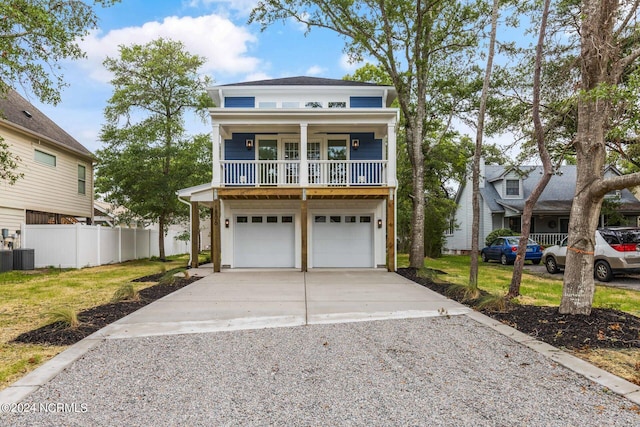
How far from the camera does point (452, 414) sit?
3188mm

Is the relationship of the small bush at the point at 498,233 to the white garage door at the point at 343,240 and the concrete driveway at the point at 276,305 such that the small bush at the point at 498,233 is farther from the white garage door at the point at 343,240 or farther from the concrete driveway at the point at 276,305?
the concrete driveway at the point at 276,305

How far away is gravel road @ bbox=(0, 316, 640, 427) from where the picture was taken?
314 cm

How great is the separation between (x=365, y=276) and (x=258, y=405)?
925 cm

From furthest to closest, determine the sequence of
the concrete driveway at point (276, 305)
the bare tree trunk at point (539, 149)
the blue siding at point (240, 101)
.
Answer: the blue siding at point (240, 101) < the bare tree trunk at point (539, 149) < the concrete driveway at point (276, 305)

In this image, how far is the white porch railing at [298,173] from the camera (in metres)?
14.2

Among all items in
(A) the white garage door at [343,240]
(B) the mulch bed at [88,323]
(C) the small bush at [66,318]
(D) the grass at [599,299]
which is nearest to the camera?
(D) the grass at [599,299]

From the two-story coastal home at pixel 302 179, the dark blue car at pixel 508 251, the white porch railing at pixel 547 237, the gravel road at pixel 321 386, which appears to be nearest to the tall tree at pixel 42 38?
the two-story coastal home at pixel 302 179

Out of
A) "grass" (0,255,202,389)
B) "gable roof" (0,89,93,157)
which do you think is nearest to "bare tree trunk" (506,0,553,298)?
"grass" (0,255,202,389)

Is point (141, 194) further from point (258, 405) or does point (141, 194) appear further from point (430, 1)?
point (258, 405)

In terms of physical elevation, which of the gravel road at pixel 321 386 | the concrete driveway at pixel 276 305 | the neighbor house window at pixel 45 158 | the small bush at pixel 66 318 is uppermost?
the neighbor house window at pixel 45 158

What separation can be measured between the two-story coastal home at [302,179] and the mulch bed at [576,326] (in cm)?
751

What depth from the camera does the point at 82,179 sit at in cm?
2002

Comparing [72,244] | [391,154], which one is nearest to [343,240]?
[391,154]

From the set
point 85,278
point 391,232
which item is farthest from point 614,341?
point 85,278
